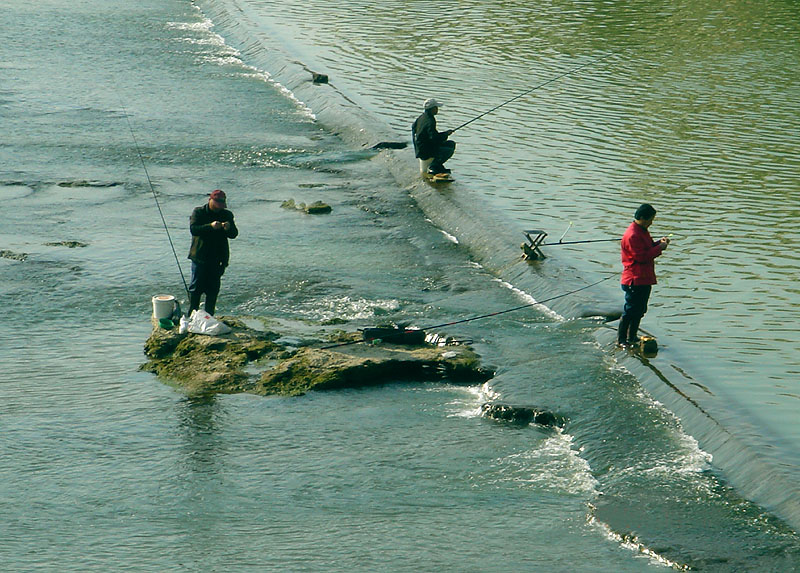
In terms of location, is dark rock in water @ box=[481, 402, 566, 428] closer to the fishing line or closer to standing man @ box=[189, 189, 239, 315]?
standing man @ box=[189, 189, 239, 315]

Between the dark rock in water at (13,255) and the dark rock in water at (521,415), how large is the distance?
7027mm

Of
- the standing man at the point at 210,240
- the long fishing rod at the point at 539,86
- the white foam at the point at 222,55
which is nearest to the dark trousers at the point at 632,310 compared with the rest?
the standing man at the point at 210,240

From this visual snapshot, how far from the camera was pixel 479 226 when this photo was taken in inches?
631

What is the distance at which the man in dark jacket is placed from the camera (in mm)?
18062

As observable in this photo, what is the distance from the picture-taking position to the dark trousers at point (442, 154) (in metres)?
18.4

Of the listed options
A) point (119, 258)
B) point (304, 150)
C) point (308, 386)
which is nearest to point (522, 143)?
point (304, 150)

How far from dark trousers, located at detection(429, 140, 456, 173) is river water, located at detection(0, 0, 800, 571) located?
589mm

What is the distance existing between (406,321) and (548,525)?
14.2 ft

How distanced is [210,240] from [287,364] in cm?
155

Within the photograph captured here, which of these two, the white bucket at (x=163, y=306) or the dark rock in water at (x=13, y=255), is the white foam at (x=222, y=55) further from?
the white bucket at (x=163, y=306)

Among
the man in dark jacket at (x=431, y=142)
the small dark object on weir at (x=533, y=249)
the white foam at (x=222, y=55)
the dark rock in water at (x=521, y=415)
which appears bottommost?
the white foam at (x=222, y=55)

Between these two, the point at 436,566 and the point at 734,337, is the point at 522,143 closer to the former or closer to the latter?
the point at 734,337

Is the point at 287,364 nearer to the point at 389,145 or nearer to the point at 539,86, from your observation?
the point at 389,145

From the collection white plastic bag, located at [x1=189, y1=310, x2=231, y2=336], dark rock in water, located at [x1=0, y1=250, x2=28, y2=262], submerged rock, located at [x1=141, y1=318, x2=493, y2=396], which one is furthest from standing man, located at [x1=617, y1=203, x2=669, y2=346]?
dark rock in water, located at [x1=0, y1=250, x2=28, y2=262]
